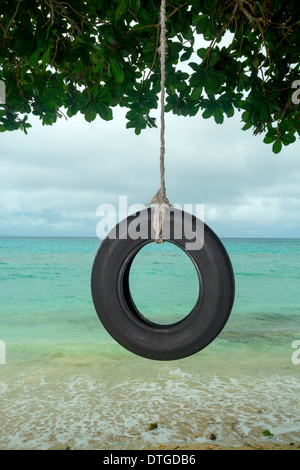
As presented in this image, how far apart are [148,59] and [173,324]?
1.79 metres

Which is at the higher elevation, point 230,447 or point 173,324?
point 173,324

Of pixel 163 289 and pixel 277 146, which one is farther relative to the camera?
pixel 163 289

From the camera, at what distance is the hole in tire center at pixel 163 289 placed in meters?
13.4

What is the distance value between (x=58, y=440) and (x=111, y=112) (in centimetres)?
291

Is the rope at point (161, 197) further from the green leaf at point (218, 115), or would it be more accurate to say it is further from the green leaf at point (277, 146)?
the green leaf at point (277, 146)

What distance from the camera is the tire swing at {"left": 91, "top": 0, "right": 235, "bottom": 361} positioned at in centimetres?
161

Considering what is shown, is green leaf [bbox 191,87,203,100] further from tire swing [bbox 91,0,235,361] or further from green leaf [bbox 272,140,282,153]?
tire swing [bbox 91,0,235,361]

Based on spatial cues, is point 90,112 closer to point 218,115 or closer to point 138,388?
point 218,115

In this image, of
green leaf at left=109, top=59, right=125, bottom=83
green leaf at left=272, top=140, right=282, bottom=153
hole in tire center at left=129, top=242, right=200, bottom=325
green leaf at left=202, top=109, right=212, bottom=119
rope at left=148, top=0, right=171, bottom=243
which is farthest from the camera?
hole in tire center at left=129, top=242, right=200, bottom=325

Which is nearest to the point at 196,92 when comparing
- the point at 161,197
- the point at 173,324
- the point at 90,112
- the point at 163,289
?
the point at 90,112

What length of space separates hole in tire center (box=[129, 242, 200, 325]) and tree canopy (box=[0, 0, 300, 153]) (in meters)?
4.33

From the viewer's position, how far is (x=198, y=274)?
64.8 inches

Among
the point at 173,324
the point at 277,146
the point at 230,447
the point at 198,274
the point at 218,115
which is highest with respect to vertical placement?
the point at 218,115

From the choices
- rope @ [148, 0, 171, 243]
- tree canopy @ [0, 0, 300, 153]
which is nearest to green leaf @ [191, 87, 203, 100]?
tree canopy @ [0, 0, 300, 153]
